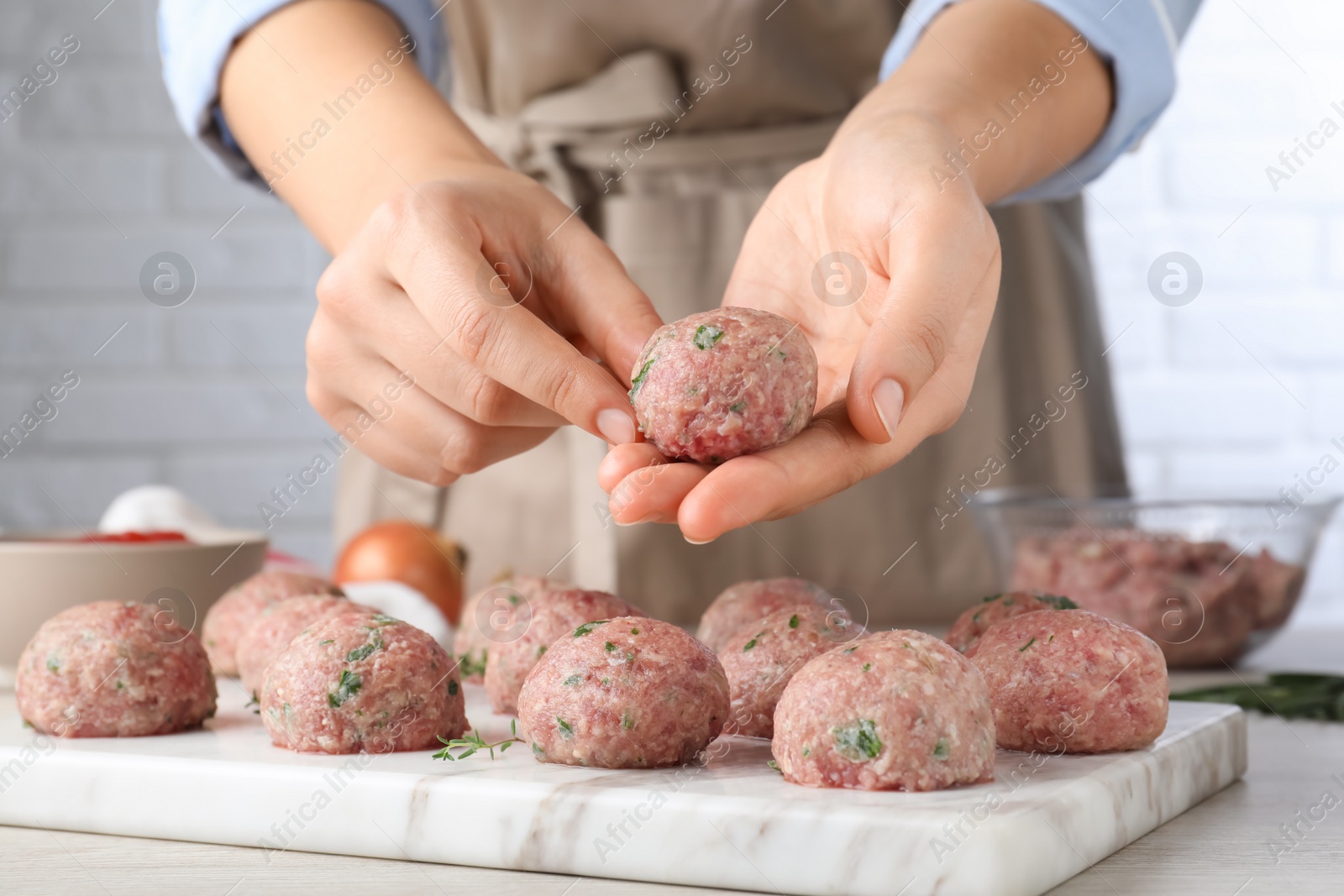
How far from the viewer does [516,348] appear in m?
1.21

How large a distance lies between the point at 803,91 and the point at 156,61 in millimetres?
1749

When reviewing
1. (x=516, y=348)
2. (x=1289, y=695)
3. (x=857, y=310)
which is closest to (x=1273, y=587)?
(x=1289, y=695)

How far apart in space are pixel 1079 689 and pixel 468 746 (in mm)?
542

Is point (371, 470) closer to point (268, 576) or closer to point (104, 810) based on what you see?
point (268, 576)

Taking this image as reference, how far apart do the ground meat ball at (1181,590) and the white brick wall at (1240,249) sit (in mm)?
1054

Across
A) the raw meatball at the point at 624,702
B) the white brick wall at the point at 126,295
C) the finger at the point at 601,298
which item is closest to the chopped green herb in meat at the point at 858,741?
the raw meatball at the point at 624,702

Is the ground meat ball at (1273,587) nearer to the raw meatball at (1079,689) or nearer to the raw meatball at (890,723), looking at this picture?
the raw meatball at (1079,689)

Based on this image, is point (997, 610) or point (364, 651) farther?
point (997, 610)

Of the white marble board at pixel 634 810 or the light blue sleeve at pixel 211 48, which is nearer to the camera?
the white marble board at pixel 634 810

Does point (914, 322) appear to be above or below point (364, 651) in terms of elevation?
above

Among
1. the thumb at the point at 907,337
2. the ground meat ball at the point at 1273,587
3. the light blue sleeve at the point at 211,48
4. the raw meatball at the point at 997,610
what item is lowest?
the ground meat ball at the point at 1273,587

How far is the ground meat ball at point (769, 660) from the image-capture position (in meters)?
1.21

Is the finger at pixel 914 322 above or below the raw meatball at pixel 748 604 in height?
above

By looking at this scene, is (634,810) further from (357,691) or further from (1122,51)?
(1122,51)
